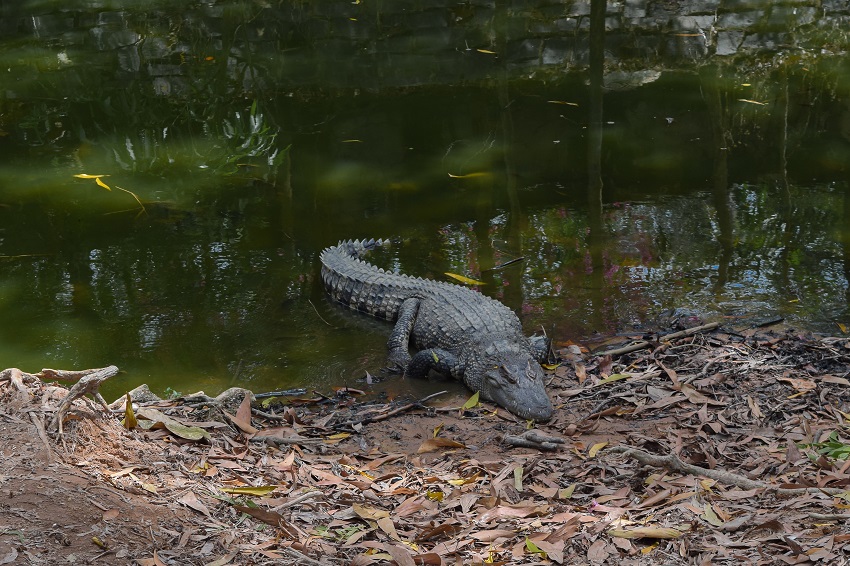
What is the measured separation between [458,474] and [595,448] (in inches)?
26.2

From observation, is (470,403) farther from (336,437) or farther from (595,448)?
(595,448)

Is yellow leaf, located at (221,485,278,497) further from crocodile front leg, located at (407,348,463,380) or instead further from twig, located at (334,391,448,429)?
crocodile front leg, located at (407,348,463,380)

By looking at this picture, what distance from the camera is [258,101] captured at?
33.9 ft

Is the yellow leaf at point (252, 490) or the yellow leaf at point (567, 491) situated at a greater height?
the yellow leaf at point (252, 490)

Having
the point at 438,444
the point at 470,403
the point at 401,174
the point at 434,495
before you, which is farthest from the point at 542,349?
the point at 401,174

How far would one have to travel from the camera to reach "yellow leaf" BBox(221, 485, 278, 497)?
345 cm

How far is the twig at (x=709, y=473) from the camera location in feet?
10.6

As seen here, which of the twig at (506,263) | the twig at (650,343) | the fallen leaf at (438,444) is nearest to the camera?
the fallen leaf at (438,444)

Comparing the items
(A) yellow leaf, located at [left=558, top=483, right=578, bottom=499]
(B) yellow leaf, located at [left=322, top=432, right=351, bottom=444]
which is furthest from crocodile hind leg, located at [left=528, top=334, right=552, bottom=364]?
(A) yellow leaf, located at [left=558, top=483, right=578, bottom=499]

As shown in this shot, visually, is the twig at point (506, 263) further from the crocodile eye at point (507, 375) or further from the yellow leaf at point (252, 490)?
the yellow leaf at point (252, 490)

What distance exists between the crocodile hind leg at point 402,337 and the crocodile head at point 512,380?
0.50 meters

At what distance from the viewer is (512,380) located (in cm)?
504

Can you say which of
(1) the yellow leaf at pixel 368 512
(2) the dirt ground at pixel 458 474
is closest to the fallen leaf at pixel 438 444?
(2) the dirt ground at pixel 458 474

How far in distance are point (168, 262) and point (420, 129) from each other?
11.4 feet
